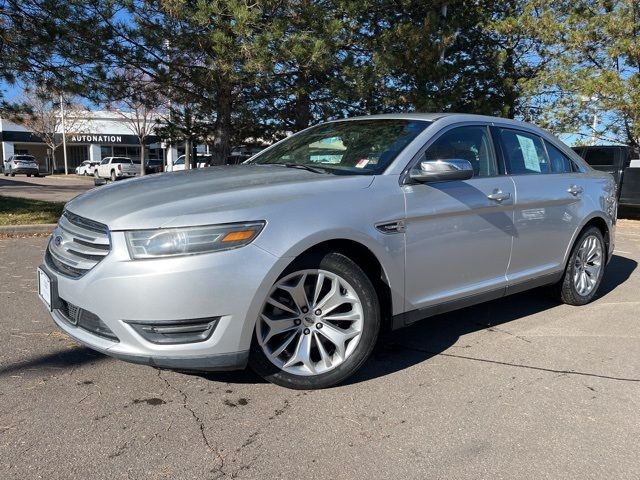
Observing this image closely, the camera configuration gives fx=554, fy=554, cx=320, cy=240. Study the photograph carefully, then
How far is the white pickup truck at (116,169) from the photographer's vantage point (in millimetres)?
37750

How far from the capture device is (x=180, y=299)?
110 inches

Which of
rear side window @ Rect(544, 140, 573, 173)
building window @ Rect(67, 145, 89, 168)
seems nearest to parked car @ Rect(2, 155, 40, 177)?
building window @ Rect(67, 145, 89, 168)

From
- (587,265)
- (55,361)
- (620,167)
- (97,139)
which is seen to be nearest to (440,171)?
(587,265)

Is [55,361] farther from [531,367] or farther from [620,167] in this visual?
[620,167]

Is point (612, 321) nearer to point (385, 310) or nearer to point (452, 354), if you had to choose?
point (452, 354)

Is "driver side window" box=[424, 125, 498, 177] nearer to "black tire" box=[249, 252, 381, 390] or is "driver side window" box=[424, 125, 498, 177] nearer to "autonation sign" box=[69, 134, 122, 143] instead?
"black tire" box=[249, 252, 381, 390]

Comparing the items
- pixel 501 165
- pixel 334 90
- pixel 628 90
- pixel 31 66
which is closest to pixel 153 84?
pixel 31 66

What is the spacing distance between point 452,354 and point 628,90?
42.2ft

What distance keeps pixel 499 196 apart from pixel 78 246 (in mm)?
2924

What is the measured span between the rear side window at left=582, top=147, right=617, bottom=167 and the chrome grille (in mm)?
13841

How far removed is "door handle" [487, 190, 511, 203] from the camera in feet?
13.5

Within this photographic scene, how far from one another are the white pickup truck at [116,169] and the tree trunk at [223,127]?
2396cm

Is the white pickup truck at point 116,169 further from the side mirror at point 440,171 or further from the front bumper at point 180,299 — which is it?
the front bumper at point 180,299

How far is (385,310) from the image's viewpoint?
3.61 metres
